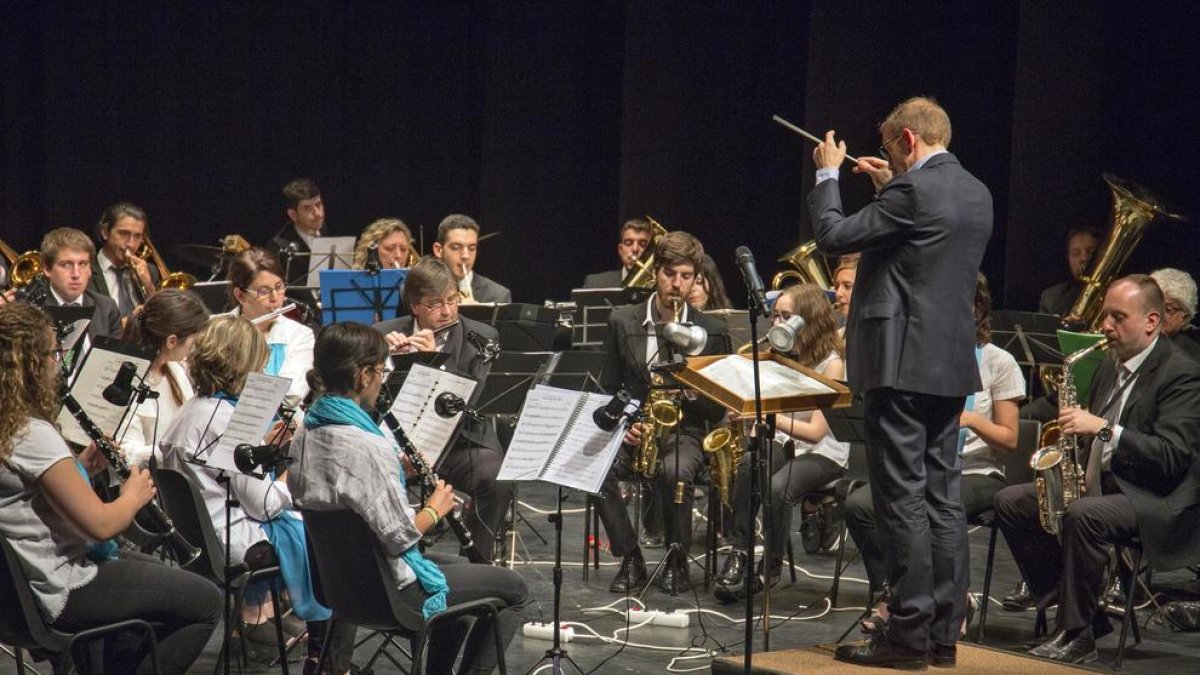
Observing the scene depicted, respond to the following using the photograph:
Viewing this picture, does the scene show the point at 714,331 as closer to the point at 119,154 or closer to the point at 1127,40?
the point at 1127,40

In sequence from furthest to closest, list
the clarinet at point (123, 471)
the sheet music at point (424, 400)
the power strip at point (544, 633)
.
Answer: the power strip at point (544, 633)
the sheet music at point (424, 400)
the clarinet at point (123, 471)

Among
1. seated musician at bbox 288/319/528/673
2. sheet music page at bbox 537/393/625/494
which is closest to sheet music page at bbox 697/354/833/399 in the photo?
sheet music page at bbox 537/393/625/494

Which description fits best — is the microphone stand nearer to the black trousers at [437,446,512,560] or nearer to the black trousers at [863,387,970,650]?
the black trousers at [863,387,970,650]

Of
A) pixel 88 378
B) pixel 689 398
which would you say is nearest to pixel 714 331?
pixel 689 398

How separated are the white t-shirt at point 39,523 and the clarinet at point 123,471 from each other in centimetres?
46

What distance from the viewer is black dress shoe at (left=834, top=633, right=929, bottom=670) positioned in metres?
4.12

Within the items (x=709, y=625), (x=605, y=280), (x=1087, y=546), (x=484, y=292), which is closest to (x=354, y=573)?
(x=709, y=625)

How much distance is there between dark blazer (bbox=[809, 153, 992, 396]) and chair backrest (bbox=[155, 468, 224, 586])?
209 centimetres

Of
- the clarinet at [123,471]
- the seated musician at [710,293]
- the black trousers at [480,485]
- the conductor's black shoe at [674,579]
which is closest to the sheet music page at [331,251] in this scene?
the seated musician at [710,293]

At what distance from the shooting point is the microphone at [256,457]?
13.0ft

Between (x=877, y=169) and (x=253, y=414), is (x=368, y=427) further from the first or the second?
(x=877, y=169)

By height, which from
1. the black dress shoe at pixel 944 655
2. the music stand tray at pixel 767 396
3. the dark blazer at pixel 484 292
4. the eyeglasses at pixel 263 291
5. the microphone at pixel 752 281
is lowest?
the black dress shoe at pixel 944 655

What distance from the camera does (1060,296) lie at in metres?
Answer: 7.73

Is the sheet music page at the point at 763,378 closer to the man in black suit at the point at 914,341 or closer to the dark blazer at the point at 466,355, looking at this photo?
the man in black suit at the point at 914,341
